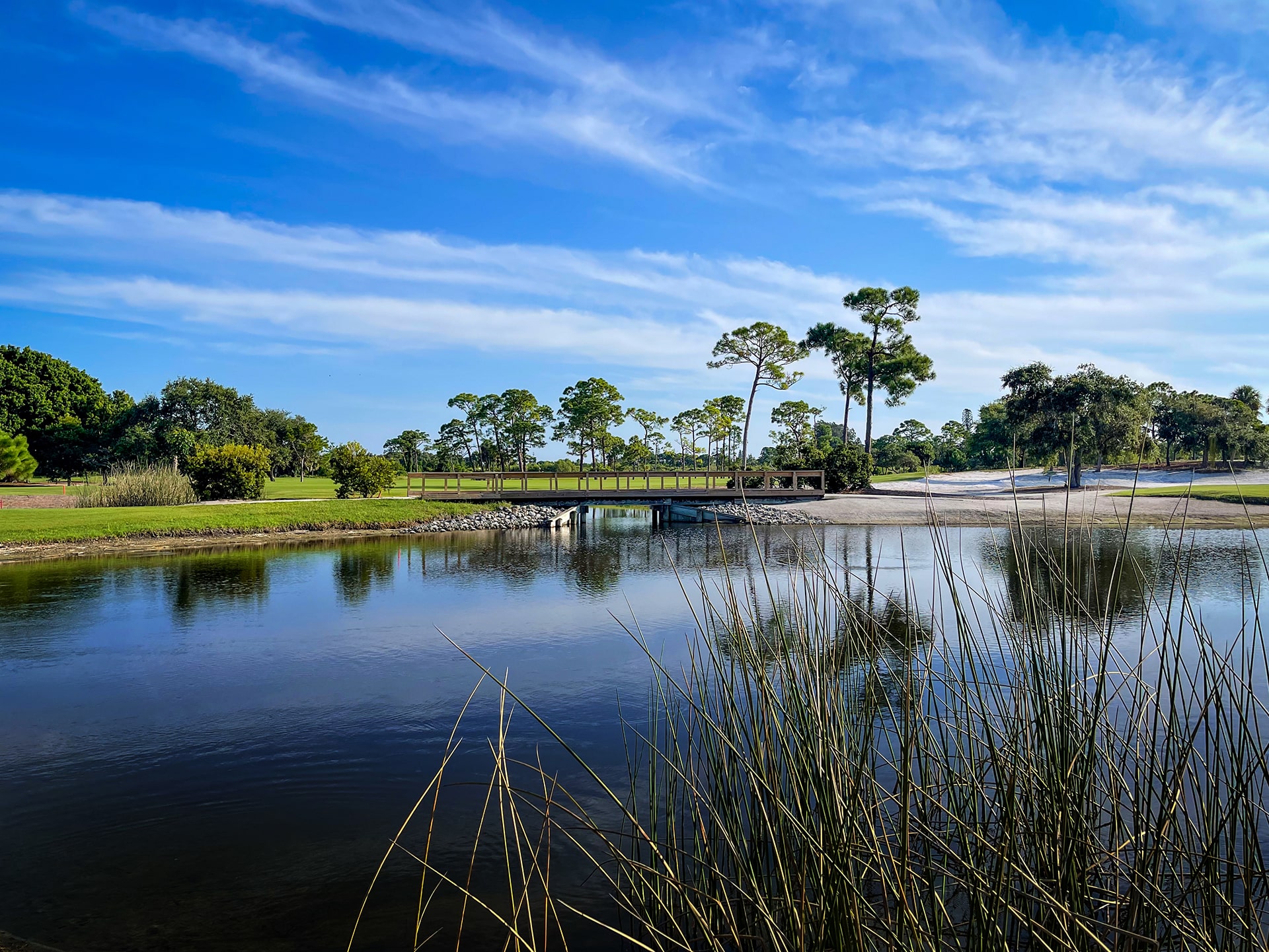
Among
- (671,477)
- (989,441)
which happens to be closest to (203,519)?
(671,477)

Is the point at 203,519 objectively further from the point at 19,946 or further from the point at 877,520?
the point at 877,520

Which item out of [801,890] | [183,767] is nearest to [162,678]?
[183,767]

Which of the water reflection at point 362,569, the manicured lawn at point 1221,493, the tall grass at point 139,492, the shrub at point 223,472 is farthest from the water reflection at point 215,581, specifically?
the manicured lawn at point 1221,493

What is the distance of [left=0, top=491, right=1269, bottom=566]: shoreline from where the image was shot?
14.6 metres

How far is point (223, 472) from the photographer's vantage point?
22047mm

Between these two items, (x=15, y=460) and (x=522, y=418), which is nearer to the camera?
(x=15, y=460)

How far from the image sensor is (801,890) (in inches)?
76.6

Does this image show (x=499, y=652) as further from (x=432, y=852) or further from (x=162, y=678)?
(x=432, y=852)

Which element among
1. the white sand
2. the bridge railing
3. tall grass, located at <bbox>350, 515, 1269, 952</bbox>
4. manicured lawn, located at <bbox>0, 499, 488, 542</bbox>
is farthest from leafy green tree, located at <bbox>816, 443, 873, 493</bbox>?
tall grass, located at <bbox>350, 515, 1269, 952</bbox>

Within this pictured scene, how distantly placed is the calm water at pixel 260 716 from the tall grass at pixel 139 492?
8.64 meters

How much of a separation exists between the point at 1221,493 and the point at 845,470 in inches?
462

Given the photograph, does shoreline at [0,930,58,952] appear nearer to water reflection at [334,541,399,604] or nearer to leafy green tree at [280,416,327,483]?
water reflection at [334,541,399,604]

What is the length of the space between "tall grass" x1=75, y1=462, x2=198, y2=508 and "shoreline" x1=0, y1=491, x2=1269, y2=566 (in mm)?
4907

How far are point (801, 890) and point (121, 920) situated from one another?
2993mm
